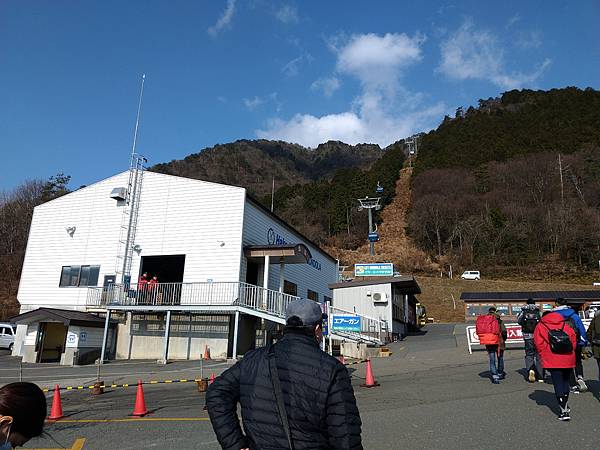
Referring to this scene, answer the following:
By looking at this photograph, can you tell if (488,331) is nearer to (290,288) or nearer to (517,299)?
(290,288)

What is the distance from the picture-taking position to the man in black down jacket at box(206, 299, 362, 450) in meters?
2.33

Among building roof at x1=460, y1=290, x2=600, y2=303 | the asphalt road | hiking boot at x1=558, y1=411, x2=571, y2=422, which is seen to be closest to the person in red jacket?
hiking boot at x1=558, y1=411, x2=571, y2=422

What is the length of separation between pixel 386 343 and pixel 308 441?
70.1 feet

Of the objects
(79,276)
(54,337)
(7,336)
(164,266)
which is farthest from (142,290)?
(7,336)

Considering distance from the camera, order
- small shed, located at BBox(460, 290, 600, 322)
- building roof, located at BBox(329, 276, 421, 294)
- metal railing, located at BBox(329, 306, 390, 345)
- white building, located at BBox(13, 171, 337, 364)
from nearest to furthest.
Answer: metal railing, located at BBox(329, 306, 390, 345) → white building, located at BBox(13, 171, 337, 364) → building roof, located at BBox(329, 276, 421, 294) → small shed, located at BBox(460, 290, 600, 322)

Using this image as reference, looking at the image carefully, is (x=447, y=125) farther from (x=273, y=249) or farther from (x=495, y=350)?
(x=495, y=350)

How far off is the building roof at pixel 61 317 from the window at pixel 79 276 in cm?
252

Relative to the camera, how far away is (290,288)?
83.8 ft

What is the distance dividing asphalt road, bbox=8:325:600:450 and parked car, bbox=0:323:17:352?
59.3 feet

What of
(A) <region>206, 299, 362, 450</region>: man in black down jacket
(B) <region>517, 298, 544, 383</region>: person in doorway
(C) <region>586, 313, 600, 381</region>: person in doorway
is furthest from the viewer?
(B) <region>517, 298, 544, 383</region>: person in doorway

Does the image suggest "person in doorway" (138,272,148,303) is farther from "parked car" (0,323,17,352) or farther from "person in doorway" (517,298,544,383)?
"person in doorway" (517,298,544,383)

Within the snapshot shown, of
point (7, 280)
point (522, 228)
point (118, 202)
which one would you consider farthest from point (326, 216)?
point (118, 202)

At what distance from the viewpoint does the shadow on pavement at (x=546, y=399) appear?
748 cm

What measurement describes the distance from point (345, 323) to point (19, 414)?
48.1ft
